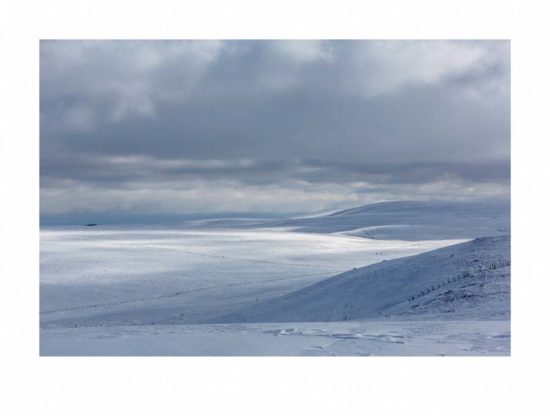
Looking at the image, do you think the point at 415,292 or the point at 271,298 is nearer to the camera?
the point at 415,292

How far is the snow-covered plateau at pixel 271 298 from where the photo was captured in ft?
29.1

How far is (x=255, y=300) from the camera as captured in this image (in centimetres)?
1955

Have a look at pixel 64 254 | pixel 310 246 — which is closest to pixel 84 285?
pixel 64 254

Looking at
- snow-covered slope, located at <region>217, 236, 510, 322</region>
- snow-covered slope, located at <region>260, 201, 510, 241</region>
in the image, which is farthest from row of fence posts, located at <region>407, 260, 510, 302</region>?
snow-covered slope, located at <region>260, 201, 510, 241</region>

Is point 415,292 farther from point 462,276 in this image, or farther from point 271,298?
point 271,298

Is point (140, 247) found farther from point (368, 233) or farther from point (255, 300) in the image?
point (368, 233)

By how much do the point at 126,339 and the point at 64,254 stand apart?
23167 millimetres

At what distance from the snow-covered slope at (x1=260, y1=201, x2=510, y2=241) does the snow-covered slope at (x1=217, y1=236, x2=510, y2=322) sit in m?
38.0

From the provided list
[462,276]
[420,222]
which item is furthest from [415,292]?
[420,222]

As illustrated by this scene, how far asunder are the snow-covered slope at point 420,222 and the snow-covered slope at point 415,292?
38.0 meters

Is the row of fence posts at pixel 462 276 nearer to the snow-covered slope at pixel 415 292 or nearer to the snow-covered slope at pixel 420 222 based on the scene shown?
the snow-covered slope at pixel 415 292

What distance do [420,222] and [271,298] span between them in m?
55.8

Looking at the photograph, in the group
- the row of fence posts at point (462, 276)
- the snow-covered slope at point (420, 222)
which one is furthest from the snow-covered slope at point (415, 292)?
the snow-covered slope at point (420, 222)

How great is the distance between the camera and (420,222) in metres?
72.3
